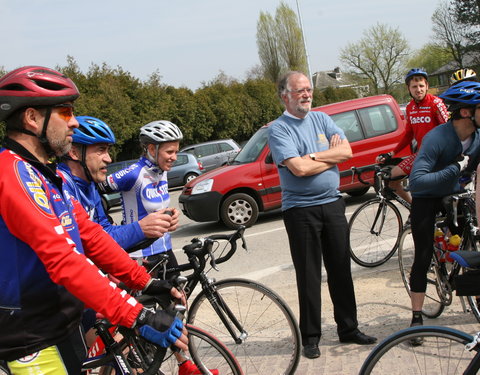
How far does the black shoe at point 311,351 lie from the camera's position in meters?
3.80

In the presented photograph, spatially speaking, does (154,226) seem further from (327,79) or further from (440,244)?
(327,79)

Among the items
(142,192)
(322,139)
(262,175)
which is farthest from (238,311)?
(262,175)

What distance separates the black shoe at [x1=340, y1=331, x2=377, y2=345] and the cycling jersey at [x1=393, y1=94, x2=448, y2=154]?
297cm

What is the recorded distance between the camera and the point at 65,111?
2088 mm

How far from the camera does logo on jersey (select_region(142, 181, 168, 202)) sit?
3723 mm

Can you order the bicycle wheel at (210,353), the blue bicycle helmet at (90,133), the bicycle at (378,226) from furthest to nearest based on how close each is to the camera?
the bicycle at (378,226) → the blue bicycle helmet at (90,133) → the bicycle wheel at (210,353)

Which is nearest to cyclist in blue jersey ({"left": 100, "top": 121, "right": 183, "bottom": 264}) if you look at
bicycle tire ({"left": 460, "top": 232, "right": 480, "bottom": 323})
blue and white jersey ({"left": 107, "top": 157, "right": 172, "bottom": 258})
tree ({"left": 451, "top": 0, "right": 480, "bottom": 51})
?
blue and white jersey ({"left": 107, "top": 157, "right": 172, "bottom": 258})

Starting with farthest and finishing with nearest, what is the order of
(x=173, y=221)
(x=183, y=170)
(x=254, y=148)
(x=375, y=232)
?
(x=183, y=170) < (x=254, y=148) < (x=375, y=232) < (x=173, y=221)

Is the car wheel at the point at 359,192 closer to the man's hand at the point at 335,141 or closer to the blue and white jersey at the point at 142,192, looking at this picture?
the man's hand at the point at 335,141

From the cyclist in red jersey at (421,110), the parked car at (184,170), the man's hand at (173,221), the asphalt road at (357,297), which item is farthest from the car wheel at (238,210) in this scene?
the parked car at (184,170)

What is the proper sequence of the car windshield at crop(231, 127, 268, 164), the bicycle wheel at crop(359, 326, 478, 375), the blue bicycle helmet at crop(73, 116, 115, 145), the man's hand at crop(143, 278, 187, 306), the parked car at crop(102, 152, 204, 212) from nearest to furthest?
1. the bicycle wheel at crop(359, 326, 478, 375)
2. the man's hand at crop(143, 278, 187, 306)
3. the blue bicycle helmet at crop(73, 116, 115, 145)
4. the car windshield at crop(231, 127, 268, 164)
5. the parked car at crop(102, 152, 204, 212)

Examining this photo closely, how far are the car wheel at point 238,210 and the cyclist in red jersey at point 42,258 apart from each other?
297 inches

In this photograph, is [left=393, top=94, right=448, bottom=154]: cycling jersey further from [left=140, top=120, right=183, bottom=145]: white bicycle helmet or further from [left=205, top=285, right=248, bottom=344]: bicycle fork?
[left=205, top=285, right=248, bottom=344]: bicycle fork

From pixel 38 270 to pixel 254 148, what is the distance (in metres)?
8.23
